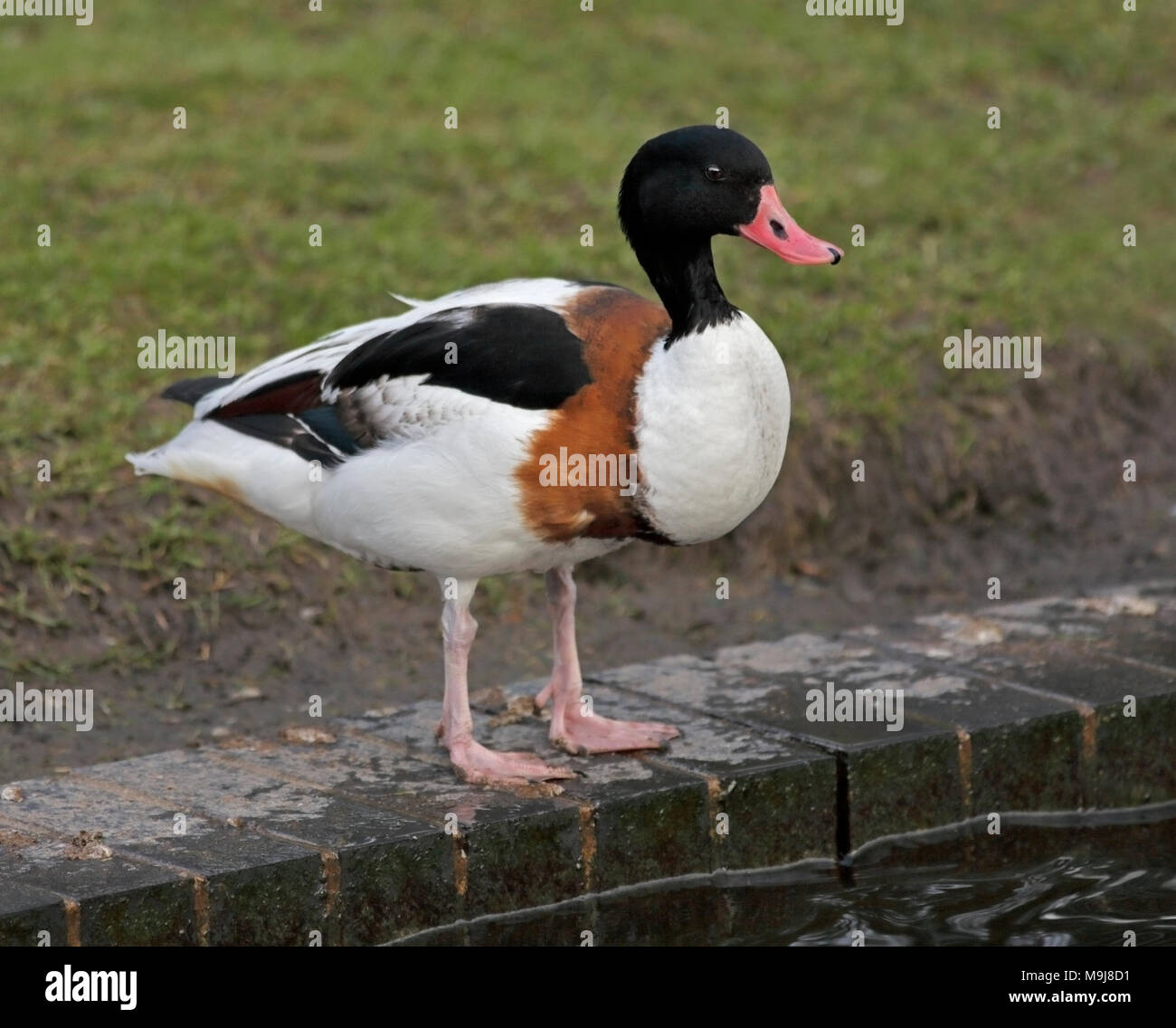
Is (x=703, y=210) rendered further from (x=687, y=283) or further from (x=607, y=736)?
(x=607, y=736)

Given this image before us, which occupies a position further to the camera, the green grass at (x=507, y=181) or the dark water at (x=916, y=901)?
the green grass at (x=507, y=181)

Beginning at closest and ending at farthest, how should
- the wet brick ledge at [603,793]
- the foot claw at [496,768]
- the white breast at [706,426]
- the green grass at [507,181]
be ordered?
the wet brick ledge at [603,793] → the white breast at [706,426] → the foot claw at [496,768] → the green grass at [507,181]

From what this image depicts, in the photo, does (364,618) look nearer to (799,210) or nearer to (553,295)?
(553,295)

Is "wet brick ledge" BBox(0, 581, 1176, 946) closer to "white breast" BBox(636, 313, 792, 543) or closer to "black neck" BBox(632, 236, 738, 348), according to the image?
"white breast" BBox(636, 313, 792, 543)

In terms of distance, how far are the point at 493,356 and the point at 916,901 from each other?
1.68 meters

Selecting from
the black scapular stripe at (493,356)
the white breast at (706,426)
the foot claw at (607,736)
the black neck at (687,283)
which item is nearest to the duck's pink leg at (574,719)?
the foot claw at (607,736)

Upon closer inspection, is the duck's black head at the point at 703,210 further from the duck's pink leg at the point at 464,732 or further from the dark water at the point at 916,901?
the dark water at the point at 916,901

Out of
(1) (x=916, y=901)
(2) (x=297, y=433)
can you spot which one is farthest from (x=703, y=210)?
(1) (x=916, y=901)

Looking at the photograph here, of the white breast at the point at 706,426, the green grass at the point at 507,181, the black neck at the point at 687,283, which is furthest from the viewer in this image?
the green grass at the point at 507,181

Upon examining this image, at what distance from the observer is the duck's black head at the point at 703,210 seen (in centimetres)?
438
